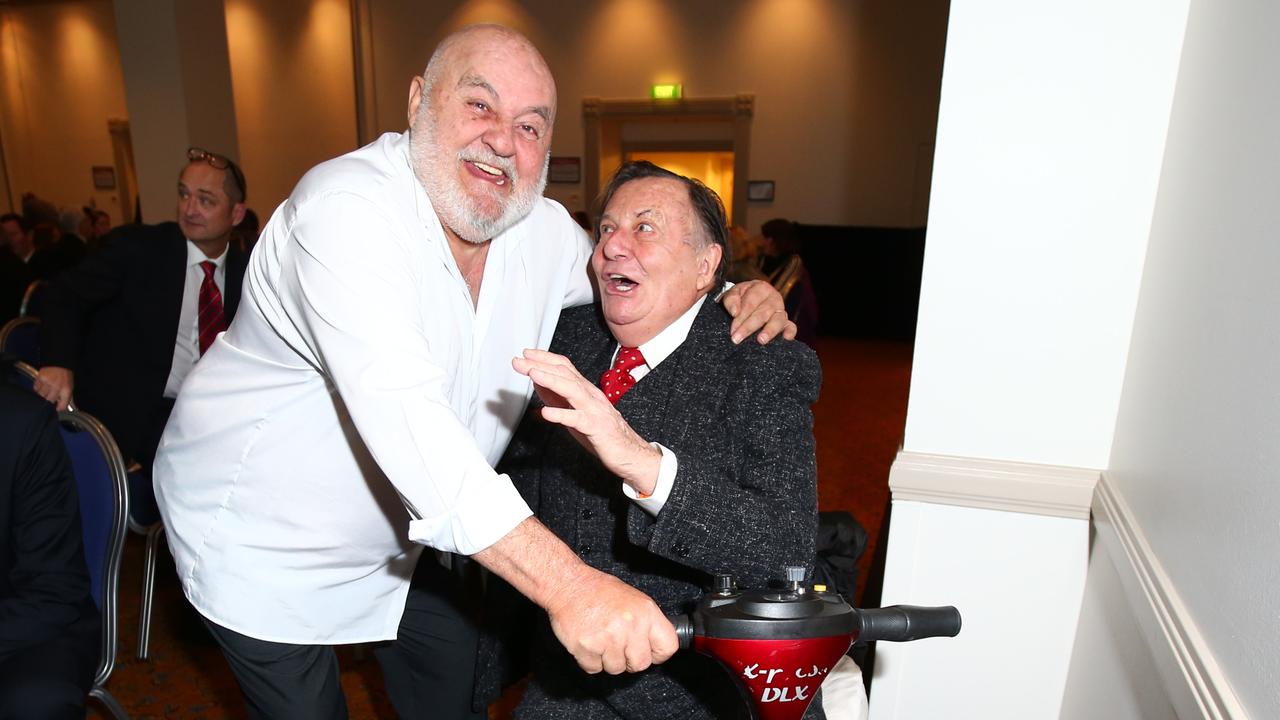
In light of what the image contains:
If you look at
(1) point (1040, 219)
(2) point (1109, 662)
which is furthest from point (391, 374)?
(2) point (1109, 662)

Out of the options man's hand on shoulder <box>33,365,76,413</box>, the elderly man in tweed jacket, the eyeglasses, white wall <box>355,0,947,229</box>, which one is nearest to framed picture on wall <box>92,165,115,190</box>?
white wall <box>355,0,947,229</box>

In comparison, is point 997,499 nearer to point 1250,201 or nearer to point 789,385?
point 789,385

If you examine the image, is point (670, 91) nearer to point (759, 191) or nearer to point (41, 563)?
point (759, 191)

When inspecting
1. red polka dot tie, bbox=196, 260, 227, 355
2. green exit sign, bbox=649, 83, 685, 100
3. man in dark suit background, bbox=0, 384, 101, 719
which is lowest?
man in dark suit background, bbox=0, 384, 101, 719

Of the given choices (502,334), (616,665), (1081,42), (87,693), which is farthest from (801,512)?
(87,693)

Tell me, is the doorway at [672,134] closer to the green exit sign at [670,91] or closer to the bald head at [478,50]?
the green exit sign at [670,91]

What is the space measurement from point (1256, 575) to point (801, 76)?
387 inches

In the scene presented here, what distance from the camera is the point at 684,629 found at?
1.06m

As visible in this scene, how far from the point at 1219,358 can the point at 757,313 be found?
761 mm

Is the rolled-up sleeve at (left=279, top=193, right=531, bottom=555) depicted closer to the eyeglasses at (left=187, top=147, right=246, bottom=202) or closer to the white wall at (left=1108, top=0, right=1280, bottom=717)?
the white wall at (left=1108, top=0, right=1280, bottom=717)

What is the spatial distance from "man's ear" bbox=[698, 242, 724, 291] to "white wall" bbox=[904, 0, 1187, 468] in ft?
1.50

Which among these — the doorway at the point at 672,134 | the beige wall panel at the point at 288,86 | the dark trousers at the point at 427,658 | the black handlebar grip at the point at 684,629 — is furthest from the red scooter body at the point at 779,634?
the beige wall panel at the point at 288,86

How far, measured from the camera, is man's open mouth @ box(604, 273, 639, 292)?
1.54 m

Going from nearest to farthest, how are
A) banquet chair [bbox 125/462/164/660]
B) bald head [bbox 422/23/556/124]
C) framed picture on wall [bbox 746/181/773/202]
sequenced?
bald head [bbox 422/23/556/124] → banquet chair [bbox 125/462/164/660] → framed picture on wall [bbox 746/181/773/202]
